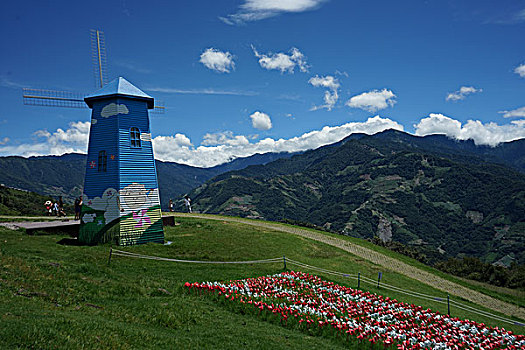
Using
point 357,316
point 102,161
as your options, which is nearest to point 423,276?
point 357,316

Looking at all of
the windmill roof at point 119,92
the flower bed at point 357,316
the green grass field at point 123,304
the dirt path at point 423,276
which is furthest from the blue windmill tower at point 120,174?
the dirt path at point 423,276

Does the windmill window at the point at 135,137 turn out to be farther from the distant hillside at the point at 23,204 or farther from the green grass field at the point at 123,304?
the distant hillside at the point at 23,204

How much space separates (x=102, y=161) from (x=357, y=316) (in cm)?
2023

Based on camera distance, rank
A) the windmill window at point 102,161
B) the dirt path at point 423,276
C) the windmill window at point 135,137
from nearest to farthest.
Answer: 1. the dirt path at point 423,276
2. the windmill window at point 102,161
3. the windmill window at point 135,137

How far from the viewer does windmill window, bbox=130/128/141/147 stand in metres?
25.9

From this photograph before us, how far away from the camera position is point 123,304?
1226 cm

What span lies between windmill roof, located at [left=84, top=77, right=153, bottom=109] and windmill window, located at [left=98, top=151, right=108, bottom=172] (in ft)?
14.0

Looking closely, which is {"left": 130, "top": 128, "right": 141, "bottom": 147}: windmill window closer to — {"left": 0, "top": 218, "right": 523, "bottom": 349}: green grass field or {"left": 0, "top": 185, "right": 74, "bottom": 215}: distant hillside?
{"left": 0, "top": 218, "right": 523, "bottom": 349}: green grass field

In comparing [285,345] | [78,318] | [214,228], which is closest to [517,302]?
[285,345]

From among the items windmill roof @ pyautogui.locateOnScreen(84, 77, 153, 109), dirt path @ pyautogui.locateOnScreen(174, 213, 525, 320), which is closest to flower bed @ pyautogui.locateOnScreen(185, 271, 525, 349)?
dirt path @ pyautogui.locateOnScreen(174, 213, 525, 320)

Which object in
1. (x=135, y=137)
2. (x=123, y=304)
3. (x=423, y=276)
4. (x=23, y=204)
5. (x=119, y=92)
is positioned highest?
(x=119, y=92)

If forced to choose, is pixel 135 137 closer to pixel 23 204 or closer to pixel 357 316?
pixel 357 316

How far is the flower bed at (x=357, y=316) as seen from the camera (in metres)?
12.5

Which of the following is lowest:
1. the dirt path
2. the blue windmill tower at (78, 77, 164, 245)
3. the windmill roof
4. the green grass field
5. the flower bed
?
the dirt path
